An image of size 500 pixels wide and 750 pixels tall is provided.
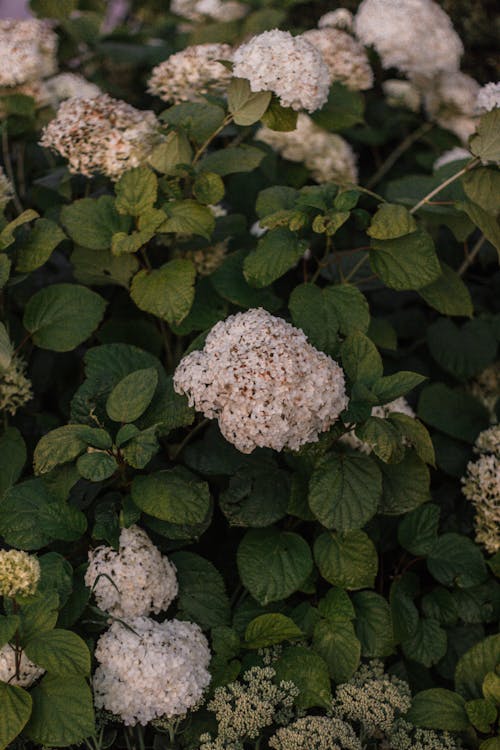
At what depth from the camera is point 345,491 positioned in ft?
6.17

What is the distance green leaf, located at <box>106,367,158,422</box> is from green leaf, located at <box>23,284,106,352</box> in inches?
11.3

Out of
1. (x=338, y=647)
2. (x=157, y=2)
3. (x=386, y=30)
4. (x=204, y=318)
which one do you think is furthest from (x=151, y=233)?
(x=157, y=2)

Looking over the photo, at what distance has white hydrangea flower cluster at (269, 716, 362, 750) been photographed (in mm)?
1678

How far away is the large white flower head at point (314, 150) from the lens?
113 inches

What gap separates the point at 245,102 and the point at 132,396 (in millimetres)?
801

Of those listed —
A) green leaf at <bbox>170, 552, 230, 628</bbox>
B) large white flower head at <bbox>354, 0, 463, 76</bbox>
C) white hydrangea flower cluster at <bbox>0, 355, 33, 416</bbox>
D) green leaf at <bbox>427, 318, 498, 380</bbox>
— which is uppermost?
large white flower head at <bbox>354, 0, 463, 76</bbox>

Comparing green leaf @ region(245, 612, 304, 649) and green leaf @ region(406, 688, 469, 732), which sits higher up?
green leaf @ region(245, 612, 304, 649)

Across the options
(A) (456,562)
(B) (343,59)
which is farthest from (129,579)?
(B) (343,59)

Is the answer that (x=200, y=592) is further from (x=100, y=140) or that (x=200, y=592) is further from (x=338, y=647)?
(x=100, y=140)

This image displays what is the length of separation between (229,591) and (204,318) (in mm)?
685

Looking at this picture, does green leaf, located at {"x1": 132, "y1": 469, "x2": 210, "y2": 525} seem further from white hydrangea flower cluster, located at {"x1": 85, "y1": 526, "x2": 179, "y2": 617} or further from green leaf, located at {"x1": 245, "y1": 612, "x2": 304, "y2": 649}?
green leaf, located at {"x1": 245, "y1": 612, "x2": 304, "y2": 649}

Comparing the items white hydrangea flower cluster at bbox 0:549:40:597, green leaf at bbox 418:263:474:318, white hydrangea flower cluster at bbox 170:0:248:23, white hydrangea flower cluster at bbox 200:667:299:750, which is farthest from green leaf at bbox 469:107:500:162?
white hydrangea flower cluster at bbox 170:0:248:23

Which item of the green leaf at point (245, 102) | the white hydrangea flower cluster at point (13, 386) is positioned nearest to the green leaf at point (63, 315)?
the white hydrangea flower cluster at point (13, 386)

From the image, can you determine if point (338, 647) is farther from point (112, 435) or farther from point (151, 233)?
point (151, 233)
